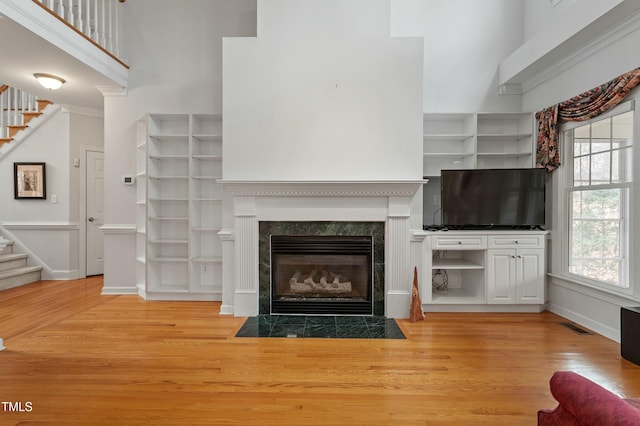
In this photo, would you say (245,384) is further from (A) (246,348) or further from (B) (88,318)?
(B) (88,318)

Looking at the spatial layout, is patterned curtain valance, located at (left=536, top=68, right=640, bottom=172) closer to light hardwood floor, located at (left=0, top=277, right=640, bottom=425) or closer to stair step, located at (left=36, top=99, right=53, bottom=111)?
light hardwood floor, located at (left=0, top=277, right=640, bottom=425)

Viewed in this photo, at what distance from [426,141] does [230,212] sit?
2677 millimetres

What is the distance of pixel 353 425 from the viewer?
1.97 metres

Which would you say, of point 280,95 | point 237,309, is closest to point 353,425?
point 237,309

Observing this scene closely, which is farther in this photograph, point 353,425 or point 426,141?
point 426,141

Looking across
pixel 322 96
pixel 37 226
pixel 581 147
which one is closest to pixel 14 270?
pixel 37 226

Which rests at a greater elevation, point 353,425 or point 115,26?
point 115,26

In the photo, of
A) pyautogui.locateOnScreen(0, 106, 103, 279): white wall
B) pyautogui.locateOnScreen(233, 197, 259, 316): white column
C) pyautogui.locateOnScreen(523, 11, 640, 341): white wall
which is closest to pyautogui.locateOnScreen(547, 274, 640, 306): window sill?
pyautogui.locateOnScreen(523, 11, 640, 341): white wall

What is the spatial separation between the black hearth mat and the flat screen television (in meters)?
1.42

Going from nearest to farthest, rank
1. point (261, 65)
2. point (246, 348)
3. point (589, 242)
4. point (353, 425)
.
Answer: point (353, 425)
point (246, 348)
point (589, 242)
point (261, 65)

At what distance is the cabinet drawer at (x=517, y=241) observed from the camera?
3.97m

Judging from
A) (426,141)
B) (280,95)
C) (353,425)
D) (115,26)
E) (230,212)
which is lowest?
(353,425)

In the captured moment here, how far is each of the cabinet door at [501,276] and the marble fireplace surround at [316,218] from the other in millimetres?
955

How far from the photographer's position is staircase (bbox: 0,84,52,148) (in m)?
5.61
